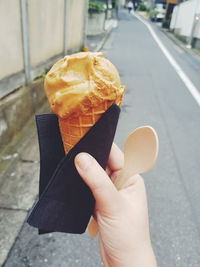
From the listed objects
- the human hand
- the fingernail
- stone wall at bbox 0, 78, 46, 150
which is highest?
the fingernail

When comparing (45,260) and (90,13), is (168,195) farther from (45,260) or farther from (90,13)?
(90,13)

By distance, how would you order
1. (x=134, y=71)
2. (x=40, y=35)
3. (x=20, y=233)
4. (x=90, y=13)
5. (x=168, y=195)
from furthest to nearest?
(x=90, y=13)
(x=134, y=71)
(x=40, y=35)
(x=168, y=195)
(x=20, y=233)

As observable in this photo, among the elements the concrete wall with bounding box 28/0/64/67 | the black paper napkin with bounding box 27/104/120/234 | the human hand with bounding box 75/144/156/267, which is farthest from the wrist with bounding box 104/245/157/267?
the concrete wall with bounding box 28/0/64/67

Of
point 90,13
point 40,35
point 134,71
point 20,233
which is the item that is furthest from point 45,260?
point 90,13

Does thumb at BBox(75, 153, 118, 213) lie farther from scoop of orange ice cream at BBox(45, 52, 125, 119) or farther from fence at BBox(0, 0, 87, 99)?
fence at BBox(0, 0, 87, 99)

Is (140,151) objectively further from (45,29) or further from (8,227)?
(45,29)

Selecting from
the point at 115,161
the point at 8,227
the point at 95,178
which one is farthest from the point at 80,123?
the point at 8,227

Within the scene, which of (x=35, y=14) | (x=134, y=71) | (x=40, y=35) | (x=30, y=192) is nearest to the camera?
(x=30, y=192)
